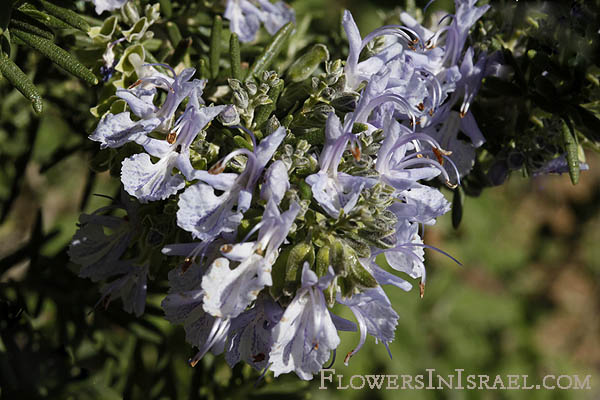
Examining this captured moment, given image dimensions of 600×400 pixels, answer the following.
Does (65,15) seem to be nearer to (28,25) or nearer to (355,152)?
(28,25)

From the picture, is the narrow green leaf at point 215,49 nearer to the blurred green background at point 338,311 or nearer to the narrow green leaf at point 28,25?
the narrow green leaf at point 28,25

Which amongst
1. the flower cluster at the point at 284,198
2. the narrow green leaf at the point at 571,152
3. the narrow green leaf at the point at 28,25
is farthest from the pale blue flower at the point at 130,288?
the narrow green leaf at the point at 571,152

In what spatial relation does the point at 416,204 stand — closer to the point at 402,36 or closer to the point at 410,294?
the point at 402,36

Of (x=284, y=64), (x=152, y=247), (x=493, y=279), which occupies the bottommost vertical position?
(x=493, y=279)

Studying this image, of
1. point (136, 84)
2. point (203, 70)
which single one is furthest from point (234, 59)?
point (136, 84)

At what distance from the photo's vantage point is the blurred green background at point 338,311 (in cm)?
138

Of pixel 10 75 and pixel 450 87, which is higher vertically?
pixel 10 75

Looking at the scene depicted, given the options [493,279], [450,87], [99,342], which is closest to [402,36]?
[450,87]

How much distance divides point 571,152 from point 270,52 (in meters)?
0.59

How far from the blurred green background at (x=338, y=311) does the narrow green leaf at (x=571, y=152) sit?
433mm

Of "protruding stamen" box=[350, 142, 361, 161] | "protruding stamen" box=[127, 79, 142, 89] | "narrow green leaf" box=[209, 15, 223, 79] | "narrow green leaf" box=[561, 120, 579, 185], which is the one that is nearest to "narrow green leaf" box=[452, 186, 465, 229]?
"narrow green leaf" box=[561, 120, 579, 185]

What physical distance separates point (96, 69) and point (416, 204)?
65cm

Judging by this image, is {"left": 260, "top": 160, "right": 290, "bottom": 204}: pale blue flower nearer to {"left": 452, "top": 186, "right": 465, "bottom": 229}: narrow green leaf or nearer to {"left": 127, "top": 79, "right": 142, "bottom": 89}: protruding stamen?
{"left": 127, "top": 79, "right": 142, "bottom": 89}: protruding stamen

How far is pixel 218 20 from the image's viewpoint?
3.58ft
